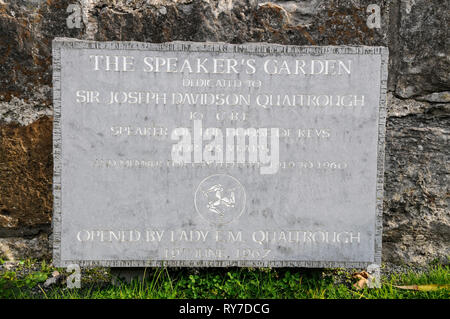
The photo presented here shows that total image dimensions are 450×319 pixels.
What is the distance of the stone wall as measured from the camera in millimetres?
2373

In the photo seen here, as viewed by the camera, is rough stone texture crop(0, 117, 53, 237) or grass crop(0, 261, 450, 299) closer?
grass crop(0, 261, 450, 299)

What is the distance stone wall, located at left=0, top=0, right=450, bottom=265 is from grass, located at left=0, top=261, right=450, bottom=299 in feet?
0.71

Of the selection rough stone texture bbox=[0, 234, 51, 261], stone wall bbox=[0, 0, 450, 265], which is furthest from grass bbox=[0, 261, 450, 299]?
stone wall bbox=[0, 0, 450, 265]

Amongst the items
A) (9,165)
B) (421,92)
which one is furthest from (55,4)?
(421,92)

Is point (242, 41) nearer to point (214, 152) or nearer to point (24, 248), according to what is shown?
point (214, 152)

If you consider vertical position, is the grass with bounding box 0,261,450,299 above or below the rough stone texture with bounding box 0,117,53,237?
below

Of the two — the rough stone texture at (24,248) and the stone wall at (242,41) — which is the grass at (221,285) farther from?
the stone wall at (242,41)

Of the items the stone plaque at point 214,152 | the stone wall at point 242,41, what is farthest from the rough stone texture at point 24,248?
the stone plaque at point 214,152

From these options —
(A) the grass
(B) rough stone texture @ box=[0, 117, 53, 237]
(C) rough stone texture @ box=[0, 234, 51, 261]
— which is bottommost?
(A) the grass

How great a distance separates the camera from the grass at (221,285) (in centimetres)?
223

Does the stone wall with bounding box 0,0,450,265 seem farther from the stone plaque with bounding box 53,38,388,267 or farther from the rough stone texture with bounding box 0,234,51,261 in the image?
the stone plaque with bounding box 53,38,388,267

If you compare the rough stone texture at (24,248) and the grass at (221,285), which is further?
the rough stone texture at (24,248)

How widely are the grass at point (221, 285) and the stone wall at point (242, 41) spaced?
0.22 m

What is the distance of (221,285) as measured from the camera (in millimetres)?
2322
